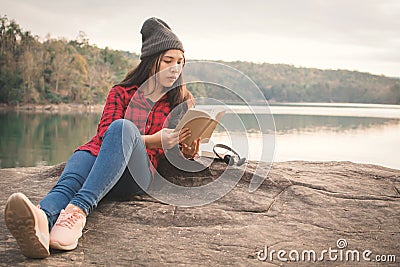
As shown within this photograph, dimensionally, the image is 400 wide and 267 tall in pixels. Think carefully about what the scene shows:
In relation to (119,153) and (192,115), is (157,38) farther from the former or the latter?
(119,153)

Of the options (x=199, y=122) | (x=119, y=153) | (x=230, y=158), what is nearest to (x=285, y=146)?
(x=230, y=158)

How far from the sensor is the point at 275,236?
187 centimetres

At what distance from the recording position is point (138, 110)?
2234 millimetres

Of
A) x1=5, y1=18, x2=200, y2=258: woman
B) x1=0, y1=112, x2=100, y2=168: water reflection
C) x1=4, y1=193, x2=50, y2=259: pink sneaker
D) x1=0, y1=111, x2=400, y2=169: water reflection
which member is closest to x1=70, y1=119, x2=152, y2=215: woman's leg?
x1=5, y1=18, x2=200, y2=258: woman

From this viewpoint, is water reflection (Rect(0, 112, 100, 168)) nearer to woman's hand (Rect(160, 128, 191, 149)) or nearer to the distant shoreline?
woman's hand (Rect(160, 128, 191, 149))

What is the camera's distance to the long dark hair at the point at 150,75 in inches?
90.5

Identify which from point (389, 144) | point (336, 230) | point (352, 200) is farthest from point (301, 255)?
point (389, 144)

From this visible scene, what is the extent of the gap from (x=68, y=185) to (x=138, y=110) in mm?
560

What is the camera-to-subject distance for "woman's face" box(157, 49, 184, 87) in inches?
89.0

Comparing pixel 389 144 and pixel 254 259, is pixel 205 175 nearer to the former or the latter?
pixel 254 259

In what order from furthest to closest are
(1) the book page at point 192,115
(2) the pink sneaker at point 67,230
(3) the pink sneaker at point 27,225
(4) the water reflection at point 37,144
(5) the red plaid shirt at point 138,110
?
(4) the water reflection at point 37,144
(5) the red plaid shirt at point 138,110
(1) the book page at point 192,115
(2) the pink sneaker at point 67,230
(3) the pink sneaker at point 27,225

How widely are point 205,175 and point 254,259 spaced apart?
94 centimetres

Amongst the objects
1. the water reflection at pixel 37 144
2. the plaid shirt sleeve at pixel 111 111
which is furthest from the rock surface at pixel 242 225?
the water reflection at pixel 37 144

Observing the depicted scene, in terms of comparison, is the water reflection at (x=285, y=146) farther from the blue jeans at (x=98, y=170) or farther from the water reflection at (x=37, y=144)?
the blue jeans at (x=98, y=170)
